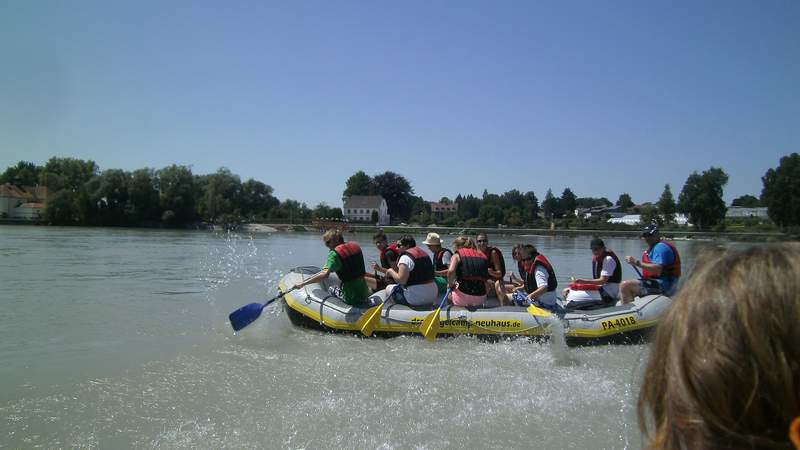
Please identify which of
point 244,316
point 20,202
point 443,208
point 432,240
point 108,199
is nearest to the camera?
point 244,316

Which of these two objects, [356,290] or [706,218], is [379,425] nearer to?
[356,290]

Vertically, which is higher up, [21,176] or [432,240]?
[21,176]

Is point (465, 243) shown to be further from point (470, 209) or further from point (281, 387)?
point (470, 209)

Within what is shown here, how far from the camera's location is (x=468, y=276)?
7.93 metres

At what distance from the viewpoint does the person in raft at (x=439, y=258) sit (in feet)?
30.4

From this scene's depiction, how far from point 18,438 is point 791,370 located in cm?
525

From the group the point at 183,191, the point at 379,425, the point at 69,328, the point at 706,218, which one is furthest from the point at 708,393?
the point at 706,218

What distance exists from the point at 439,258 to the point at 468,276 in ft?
6.73

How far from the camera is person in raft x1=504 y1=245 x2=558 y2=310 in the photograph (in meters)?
7.89

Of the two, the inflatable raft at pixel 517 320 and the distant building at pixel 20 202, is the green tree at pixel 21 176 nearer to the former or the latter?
the distant building at pixel 20 202

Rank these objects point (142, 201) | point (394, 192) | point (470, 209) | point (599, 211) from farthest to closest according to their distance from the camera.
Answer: point (599, 211) → point (470, 209) → point (394, 192) → point (142, 201)

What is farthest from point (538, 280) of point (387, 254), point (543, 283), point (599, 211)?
point (599, 211)

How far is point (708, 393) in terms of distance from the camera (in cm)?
81

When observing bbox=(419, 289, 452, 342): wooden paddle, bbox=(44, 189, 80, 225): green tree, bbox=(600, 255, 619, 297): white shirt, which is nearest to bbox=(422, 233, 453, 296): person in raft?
bbox=(419, 289, 452, 342): wooden paddle
